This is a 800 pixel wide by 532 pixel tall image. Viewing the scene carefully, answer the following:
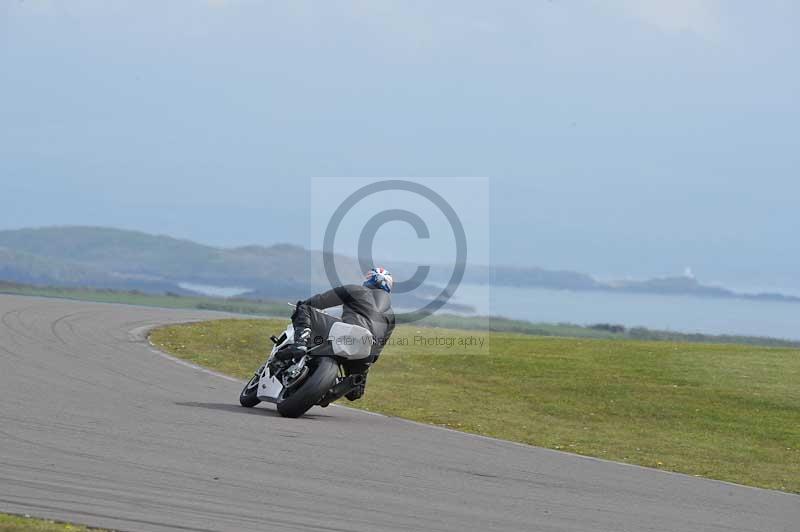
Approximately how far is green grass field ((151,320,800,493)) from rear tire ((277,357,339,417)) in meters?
2.40

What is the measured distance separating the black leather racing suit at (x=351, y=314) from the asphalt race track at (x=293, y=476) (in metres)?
1.00

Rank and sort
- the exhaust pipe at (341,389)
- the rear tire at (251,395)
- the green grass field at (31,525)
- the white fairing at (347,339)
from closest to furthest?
the green grass field at (31,525) → the white fairing at (347,339) → the exhaust pipe at (341,389) → the rear tire at (251,395)

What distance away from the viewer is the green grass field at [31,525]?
801 cm

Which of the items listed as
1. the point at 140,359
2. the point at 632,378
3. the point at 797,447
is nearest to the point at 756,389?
the point at 632,378

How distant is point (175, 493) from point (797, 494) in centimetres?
695

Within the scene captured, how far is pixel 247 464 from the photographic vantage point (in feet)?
A: 35.8

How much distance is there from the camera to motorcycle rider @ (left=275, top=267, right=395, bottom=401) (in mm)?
14930

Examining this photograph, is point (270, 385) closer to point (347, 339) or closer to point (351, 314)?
point (347, 339)

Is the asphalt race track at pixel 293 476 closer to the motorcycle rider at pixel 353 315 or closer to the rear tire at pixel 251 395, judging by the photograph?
the rear tire at pixel 251 395

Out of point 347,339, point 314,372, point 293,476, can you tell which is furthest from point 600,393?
point 293,476

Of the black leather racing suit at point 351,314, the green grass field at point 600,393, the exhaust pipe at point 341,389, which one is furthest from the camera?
the green grass field at point 600,393

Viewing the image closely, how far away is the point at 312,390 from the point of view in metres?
14.6

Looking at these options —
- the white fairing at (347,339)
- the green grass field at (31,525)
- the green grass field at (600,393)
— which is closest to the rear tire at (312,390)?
the white fairing at (347,339)

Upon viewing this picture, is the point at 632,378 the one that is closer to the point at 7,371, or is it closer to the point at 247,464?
the point at 7,371
